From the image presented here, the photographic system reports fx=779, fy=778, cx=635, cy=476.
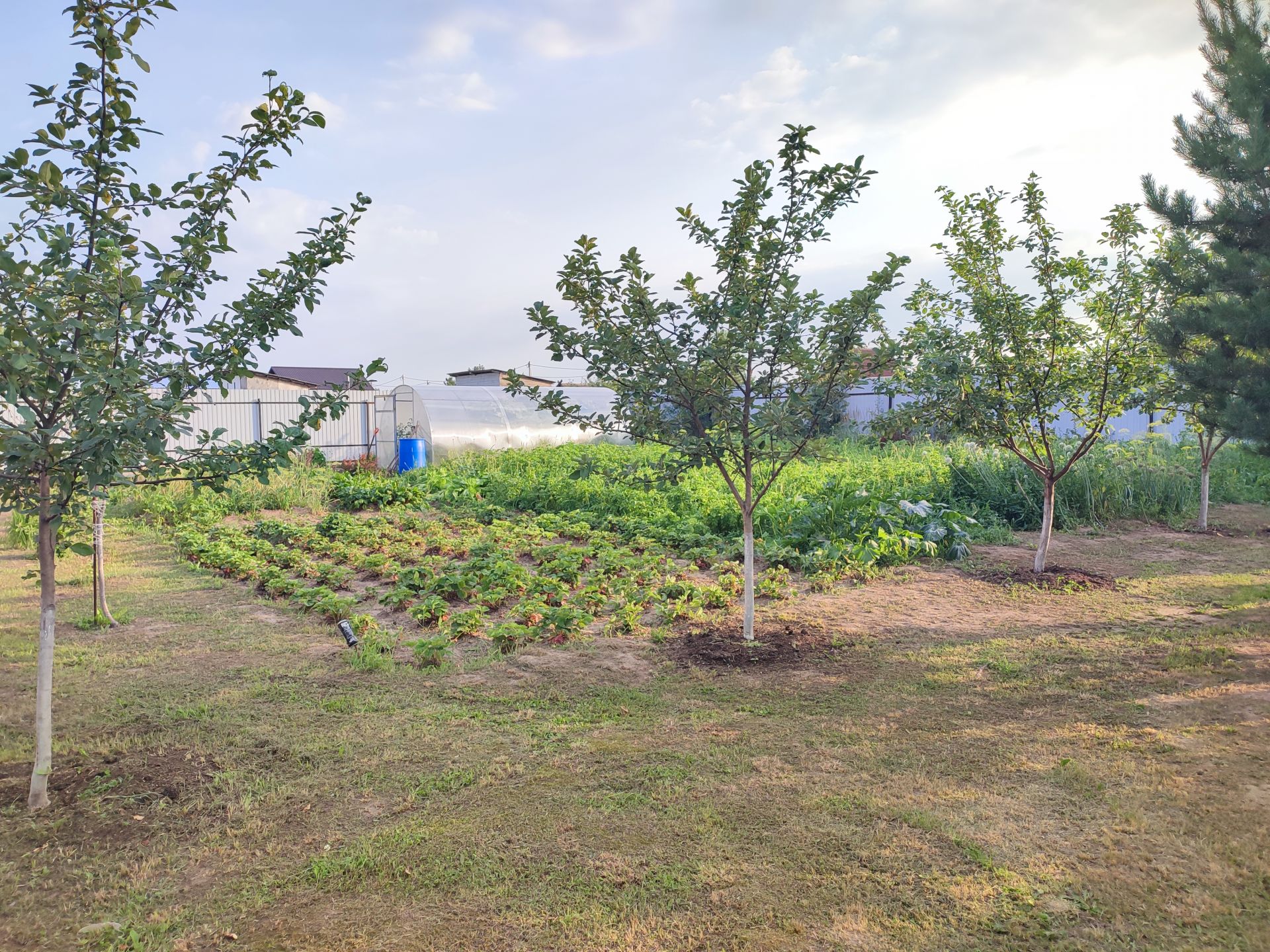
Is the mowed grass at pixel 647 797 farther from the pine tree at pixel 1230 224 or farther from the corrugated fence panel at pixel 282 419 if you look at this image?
the corrugated fence panel at pixel 282 419

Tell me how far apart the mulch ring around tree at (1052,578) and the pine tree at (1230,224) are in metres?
2.69

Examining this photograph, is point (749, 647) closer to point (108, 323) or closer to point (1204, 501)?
point (108, 323)

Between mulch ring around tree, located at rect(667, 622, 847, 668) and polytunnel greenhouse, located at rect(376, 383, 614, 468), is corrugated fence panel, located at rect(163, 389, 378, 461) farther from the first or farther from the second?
mulch ring around tree, located at rect(667, 622, 847, 668)

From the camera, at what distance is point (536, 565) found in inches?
343

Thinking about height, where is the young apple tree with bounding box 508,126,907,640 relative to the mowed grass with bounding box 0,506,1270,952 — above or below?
above

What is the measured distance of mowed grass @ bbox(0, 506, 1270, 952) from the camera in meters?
2.85

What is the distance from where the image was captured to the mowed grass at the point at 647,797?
285cm

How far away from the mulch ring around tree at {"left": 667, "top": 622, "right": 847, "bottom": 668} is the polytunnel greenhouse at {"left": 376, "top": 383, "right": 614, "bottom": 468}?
12.9 metres

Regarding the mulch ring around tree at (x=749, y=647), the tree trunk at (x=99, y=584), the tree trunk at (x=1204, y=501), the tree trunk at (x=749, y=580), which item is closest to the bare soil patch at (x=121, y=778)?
the tree trunk at (x=99, y=584)

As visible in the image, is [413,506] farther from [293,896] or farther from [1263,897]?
[1263,897]

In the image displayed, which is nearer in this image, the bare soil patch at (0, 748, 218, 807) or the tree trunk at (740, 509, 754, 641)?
the bare soil patch at (0, 748, 218, 807)

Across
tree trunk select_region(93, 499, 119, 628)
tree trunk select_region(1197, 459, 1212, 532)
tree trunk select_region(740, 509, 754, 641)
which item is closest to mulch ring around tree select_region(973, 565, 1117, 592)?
tree trunk select_region(740, 509, 754, 641)

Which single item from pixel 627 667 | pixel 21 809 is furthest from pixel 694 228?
pixel 21 809

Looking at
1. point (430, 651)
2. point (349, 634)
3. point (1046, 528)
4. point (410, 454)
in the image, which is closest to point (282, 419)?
point (410, 454)
